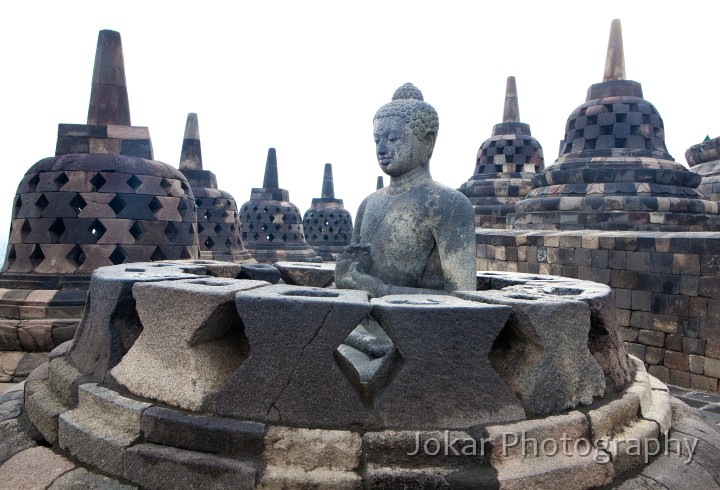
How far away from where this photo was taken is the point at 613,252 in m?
6.37

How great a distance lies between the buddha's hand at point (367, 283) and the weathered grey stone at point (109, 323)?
85cm

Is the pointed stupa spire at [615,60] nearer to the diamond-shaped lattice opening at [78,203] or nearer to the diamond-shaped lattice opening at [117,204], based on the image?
the diamond-shaped lattice opening at [117,204]

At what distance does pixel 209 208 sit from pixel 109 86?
453 cm

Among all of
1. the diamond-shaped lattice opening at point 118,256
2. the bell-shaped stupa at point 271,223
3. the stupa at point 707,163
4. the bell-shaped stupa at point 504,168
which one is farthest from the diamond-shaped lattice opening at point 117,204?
the stupa at point 707,163

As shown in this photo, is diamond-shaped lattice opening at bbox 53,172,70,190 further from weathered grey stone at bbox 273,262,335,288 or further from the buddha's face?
the buddha's face

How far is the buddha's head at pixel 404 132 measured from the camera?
3027 mm

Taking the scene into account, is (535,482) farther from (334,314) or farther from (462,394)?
(334,314)

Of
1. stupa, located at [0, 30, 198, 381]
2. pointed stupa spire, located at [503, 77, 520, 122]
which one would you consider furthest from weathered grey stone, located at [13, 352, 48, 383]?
pointed stupa spire, located at [503, 77, 520, 122]

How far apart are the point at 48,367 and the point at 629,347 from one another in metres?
5.74

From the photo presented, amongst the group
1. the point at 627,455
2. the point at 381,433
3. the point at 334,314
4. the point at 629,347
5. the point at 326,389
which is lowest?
the point at 629,347

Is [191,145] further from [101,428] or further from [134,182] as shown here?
[101,428]

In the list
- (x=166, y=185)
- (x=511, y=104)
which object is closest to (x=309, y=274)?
(x=166, y=185)

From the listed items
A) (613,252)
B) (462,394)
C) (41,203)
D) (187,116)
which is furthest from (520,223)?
(462,394)

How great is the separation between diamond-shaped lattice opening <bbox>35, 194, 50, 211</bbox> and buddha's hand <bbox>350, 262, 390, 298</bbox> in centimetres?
382
